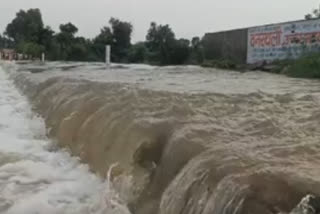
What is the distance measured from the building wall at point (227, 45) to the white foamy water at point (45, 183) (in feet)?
45.6

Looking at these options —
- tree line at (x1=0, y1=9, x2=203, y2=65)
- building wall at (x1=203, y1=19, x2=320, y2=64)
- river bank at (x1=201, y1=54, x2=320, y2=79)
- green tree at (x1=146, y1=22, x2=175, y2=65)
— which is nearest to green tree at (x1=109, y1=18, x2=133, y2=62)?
tree line at (x1=0, y1=9, x2=203, y2=65)

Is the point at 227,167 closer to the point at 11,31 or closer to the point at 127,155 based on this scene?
the point at 127,155

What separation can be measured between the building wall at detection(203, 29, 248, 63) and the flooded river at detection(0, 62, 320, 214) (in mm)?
12430

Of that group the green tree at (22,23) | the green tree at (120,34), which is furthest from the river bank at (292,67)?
the green tree at (22,23)

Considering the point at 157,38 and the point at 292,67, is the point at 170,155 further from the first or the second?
the point at 157,38

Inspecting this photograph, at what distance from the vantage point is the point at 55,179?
17.2 ft

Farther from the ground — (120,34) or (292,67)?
(120,34)

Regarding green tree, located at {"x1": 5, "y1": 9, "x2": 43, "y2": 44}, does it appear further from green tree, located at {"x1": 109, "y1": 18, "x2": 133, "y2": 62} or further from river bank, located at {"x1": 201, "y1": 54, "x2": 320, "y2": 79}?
river bank, located at {"x1": 201, "y1": 54, "x2": 320, "y2": 79}

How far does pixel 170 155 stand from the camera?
14.1 feet

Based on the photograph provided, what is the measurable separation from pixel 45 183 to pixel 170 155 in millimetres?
1426

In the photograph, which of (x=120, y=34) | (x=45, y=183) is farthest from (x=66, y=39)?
(x=45, y=183)

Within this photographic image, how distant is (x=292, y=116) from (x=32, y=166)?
2.73m

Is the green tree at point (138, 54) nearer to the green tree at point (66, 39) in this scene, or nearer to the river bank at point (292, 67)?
the green tree at point (66, 39)

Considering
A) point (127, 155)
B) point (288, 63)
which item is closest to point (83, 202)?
point (127, 155)
